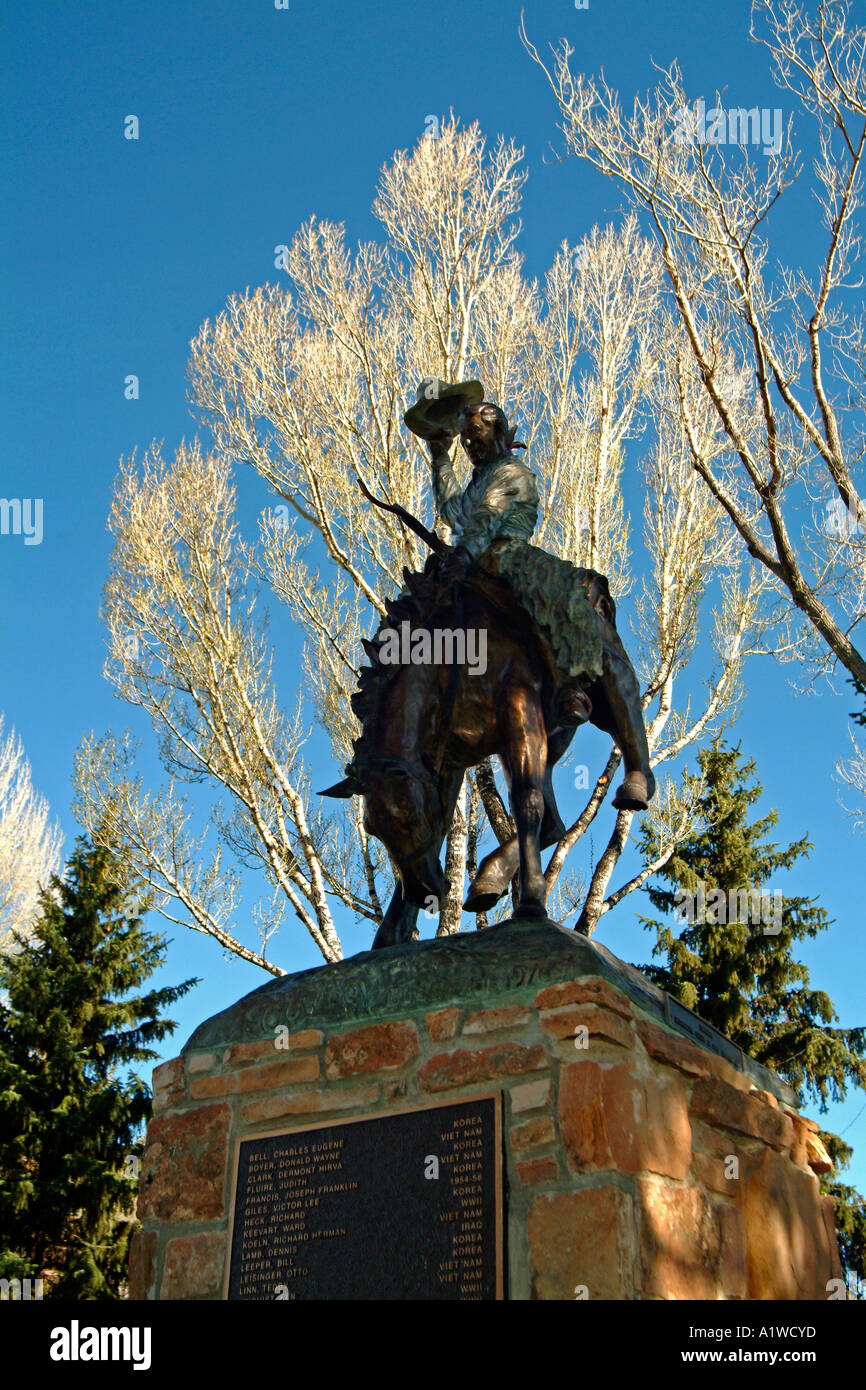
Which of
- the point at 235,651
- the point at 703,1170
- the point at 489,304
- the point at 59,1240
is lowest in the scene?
the point at 59,1240

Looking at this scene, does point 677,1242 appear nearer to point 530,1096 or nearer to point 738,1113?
point 530,1096

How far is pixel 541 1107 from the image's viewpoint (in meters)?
3.75

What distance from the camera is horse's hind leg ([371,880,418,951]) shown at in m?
4.88

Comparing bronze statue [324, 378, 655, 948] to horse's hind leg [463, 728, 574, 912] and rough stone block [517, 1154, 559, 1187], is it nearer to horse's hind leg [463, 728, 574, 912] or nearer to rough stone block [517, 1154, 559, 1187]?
horse's hind leg [463, 728, 574, 912]

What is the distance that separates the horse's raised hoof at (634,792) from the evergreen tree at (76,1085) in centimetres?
893

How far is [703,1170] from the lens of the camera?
4.06m

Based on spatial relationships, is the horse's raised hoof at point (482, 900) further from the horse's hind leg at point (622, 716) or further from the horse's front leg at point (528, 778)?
the horse's hind leg at point (622, 716)

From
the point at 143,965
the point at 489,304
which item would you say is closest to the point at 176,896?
the point at 143,965

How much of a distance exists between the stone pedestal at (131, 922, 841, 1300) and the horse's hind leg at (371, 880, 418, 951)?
353 millimetres

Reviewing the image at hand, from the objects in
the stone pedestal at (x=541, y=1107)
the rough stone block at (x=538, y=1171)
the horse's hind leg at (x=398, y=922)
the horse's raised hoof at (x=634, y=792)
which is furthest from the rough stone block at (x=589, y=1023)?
the horse's raised hoof at (x=634, y=792)

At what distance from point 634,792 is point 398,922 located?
1088mm

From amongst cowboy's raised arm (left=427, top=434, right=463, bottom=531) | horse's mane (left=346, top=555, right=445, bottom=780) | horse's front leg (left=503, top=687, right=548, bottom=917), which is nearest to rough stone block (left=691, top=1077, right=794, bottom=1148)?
horse's front leg (left=503, top=687, right=548, bottom=917)
